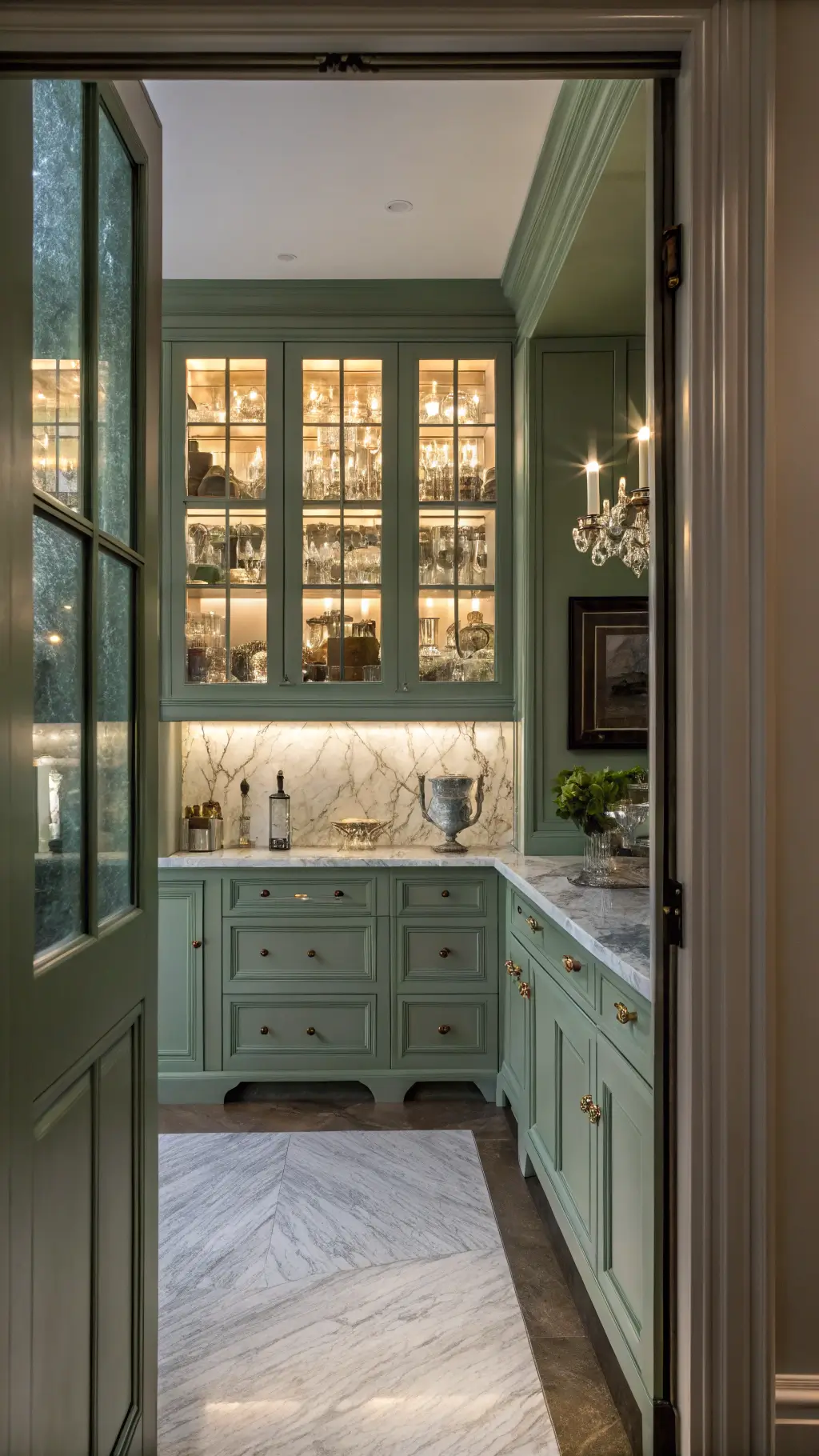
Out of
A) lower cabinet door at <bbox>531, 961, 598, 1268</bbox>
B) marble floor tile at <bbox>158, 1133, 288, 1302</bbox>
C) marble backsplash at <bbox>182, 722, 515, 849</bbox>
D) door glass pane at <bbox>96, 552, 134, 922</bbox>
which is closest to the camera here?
door glass pane at <bbox>96, 552, 134, 922</bbox>

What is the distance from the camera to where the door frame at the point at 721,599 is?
1.24 meters

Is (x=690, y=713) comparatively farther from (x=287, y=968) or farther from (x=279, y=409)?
(x=279, y=409)

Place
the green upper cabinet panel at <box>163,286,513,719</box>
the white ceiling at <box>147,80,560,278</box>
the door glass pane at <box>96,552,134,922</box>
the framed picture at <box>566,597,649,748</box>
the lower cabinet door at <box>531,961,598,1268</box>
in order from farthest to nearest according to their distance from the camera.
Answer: the green upper cabinet panel at <box>163,286,513,719</box> → the framed picture at <box>566,597,649,748</box> → the white ceiling at <box>147,80,560,278</box> → the lower cabinet door at <box>531,961,598,1268</box> → the door glass pane at <box>96,552,134,922</box>

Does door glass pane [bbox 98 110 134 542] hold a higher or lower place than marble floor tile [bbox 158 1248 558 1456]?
higher

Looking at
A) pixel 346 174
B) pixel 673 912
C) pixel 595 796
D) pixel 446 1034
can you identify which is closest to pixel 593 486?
pixel 595 796

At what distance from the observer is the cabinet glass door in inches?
154

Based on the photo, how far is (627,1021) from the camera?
1.82m

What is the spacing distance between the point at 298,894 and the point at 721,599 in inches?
106

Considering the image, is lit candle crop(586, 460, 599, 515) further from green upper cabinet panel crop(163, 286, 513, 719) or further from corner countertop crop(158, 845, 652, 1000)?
green upper cabinet panel crop(163, 286, 513, 719)

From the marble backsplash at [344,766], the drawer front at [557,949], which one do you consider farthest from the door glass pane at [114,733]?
the marble backsplash at [344,766]

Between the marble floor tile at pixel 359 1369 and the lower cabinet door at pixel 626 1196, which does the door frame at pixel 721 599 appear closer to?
the lower cabinet door at pixel 626 1196

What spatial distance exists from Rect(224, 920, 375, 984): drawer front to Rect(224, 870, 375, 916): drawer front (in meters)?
0.07

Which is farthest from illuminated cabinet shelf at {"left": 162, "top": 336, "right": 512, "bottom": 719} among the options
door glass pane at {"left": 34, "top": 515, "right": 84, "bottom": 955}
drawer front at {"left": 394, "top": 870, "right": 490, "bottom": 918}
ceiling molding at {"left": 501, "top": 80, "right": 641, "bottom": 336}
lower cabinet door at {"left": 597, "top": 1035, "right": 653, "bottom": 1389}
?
door glass pane at {"left": 34, "top": 515, "right": 84, "bottom": 955}

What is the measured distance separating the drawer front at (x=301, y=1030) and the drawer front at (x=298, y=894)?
0.35 m
